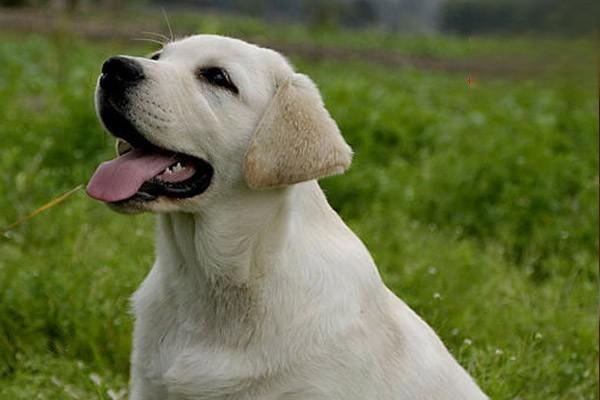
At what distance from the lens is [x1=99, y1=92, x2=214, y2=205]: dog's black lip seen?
2867mm

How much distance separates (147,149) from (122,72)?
0.83ft

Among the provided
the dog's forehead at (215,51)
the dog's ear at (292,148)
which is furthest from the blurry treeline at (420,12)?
the dog's forehead at (215,51)

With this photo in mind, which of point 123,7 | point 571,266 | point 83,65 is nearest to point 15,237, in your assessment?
point 571,266

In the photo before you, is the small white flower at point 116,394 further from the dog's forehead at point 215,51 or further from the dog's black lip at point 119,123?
the dog's forehead at point 215,51

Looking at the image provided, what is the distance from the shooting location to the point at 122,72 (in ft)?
9.39

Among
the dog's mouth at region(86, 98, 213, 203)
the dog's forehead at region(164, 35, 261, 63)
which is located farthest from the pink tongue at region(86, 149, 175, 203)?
the dog's forehead at region(164, 35, 261, 63)

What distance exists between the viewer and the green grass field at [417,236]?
4262 mm

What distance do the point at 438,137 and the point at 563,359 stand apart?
413 centimetres

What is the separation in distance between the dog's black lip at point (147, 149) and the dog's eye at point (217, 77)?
24cm

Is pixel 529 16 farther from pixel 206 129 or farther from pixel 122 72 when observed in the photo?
pixel 122 72

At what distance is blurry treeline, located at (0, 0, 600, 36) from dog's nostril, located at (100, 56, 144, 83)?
0.89 m

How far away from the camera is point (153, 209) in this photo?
2.87m

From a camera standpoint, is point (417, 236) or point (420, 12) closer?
point (417, 236)

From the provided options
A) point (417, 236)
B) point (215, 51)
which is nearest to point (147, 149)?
point (215, 51)
